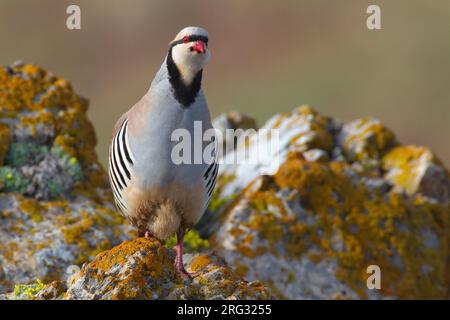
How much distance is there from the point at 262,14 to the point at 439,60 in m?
9.20

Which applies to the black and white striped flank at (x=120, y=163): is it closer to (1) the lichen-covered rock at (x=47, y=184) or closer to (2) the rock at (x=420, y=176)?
(1) the lichen-covered rock at (x=47, y=184)

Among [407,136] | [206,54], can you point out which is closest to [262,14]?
[407,136]

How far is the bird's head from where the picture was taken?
19.4ft

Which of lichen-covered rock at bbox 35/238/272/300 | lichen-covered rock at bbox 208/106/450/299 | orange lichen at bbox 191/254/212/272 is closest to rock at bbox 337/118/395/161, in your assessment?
lichen-covered rock at bbox 208/106/450/299

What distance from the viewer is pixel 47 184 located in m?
7.95

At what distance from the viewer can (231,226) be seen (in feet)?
27.5

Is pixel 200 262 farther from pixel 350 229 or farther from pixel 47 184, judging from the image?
pixel 350 229

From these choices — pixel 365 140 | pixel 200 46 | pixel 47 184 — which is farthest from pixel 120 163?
pixel 365 140

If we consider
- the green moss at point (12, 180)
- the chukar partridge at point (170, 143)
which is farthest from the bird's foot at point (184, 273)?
the green moss at point (12, 180)

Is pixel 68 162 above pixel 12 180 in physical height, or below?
above

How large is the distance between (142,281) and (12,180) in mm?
3043

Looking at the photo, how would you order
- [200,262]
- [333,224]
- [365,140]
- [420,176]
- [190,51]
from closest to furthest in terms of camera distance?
[190,51]
[200,262]
[333,224]
[420,176]
[365,140]

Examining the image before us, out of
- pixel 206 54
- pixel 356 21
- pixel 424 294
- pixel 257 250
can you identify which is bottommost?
pixel 424 294
